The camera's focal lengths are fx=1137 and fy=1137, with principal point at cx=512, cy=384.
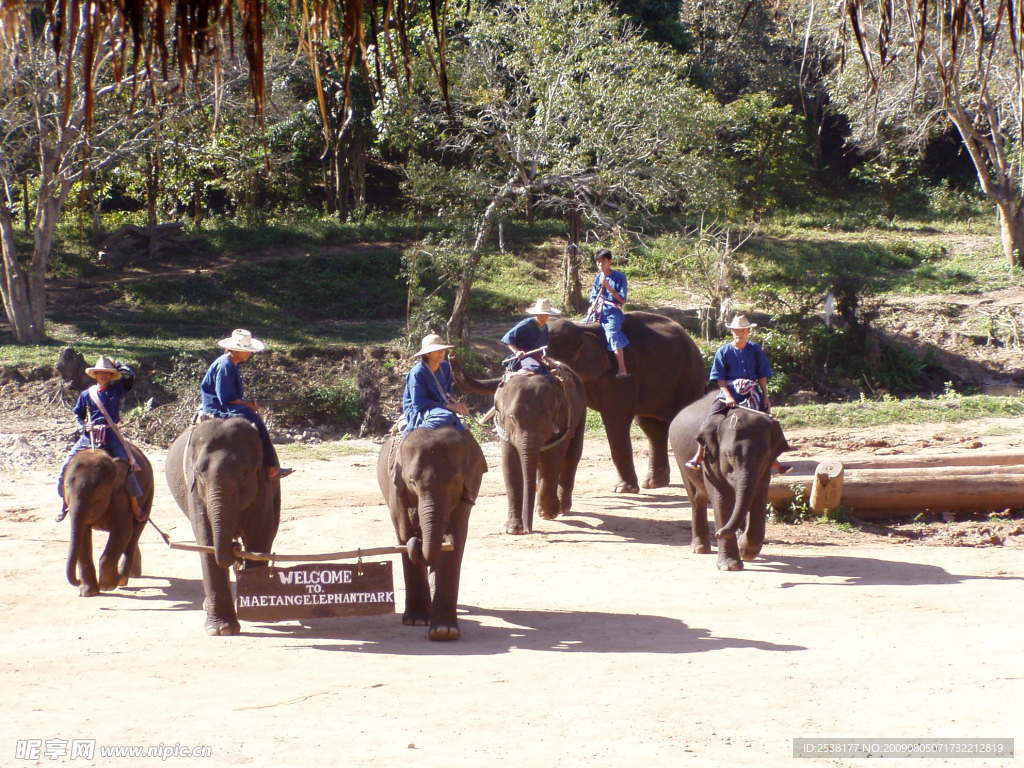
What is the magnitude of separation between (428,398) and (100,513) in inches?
117

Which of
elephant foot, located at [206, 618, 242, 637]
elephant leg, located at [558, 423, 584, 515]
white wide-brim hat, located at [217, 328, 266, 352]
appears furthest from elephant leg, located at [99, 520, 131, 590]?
elephant leg, located at [558, 423, 584, 515]

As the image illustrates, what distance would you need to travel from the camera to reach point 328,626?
832 cm

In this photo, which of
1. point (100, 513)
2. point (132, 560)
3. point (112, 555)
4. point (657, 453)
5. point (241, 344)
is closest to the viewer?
point (241, 344)

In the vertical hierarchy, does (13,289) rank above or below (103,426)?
above

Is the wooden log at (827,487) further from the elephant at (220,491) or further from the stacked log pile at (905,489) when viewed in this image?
the elephant at (220,491)

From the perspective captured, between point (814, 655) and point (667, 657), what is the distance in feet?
3.00

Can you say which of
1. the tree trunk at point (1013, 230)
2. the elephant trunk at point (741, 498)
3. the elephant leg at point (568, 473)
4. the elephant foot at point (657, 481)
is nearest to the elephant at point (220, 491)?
the elephant trunk at point (741, 498)

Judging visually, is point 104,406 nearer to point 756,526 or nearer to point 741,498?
point 741,498

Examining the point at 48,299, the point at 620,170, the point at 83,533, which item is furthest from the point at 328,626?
Result: the point at 48,299

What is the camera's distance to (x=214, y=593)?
308 inches

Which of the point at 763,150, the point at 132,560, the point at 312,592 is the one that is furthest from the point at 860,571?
the point at 763,150

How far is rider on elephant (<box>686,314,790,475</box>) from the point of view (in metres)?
9.70

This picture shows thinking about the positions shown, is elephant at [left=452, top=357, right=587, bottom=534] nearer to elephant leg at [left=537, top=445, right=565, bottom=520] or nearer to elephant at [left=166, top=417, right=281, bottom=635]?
elephant leg at [left=537, top=445, right=565, bottom=520]

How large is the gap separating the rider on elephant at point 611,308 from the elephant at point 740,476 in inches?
127
